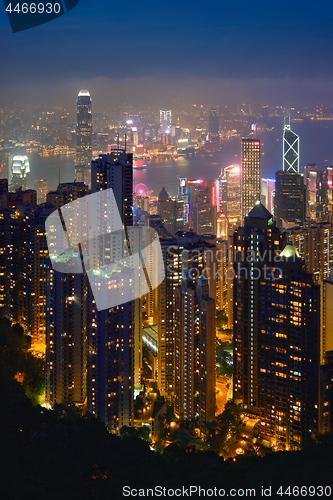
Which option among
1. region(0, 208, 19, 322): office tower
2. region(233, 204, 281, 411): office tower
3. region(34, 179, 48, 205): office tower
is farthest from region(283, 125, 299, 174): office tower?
region(233, 204, 281, 411): office tower

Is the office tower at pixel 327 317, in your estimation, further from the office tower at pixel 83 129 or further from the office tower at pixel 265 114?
the office tower at pixel 265 114

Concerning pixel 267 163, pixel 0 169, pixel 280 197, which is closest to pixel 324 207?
pixel 280 197

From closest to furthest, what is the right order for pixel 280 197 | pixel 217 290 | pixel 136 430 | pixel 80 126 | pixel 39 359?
1. pixel 136 430
2. pixel 39 359
3. pixel 217 290
4. pixel 80 126
5. pixel 280 197

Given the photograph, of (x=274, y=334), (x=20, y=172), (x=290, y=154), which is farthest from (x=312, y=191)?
(x=274, y=334)

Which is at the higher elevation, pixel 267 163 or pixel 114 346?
pixel 267 163

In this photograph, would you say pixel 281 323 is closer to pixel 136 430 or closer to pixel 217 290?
pixel 136 430

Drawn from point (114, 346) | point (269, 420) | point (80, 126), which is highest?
point (80, 126)


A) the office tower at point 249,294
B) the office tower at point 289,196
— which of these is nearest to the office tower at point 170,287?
the office tower at point 249,294
